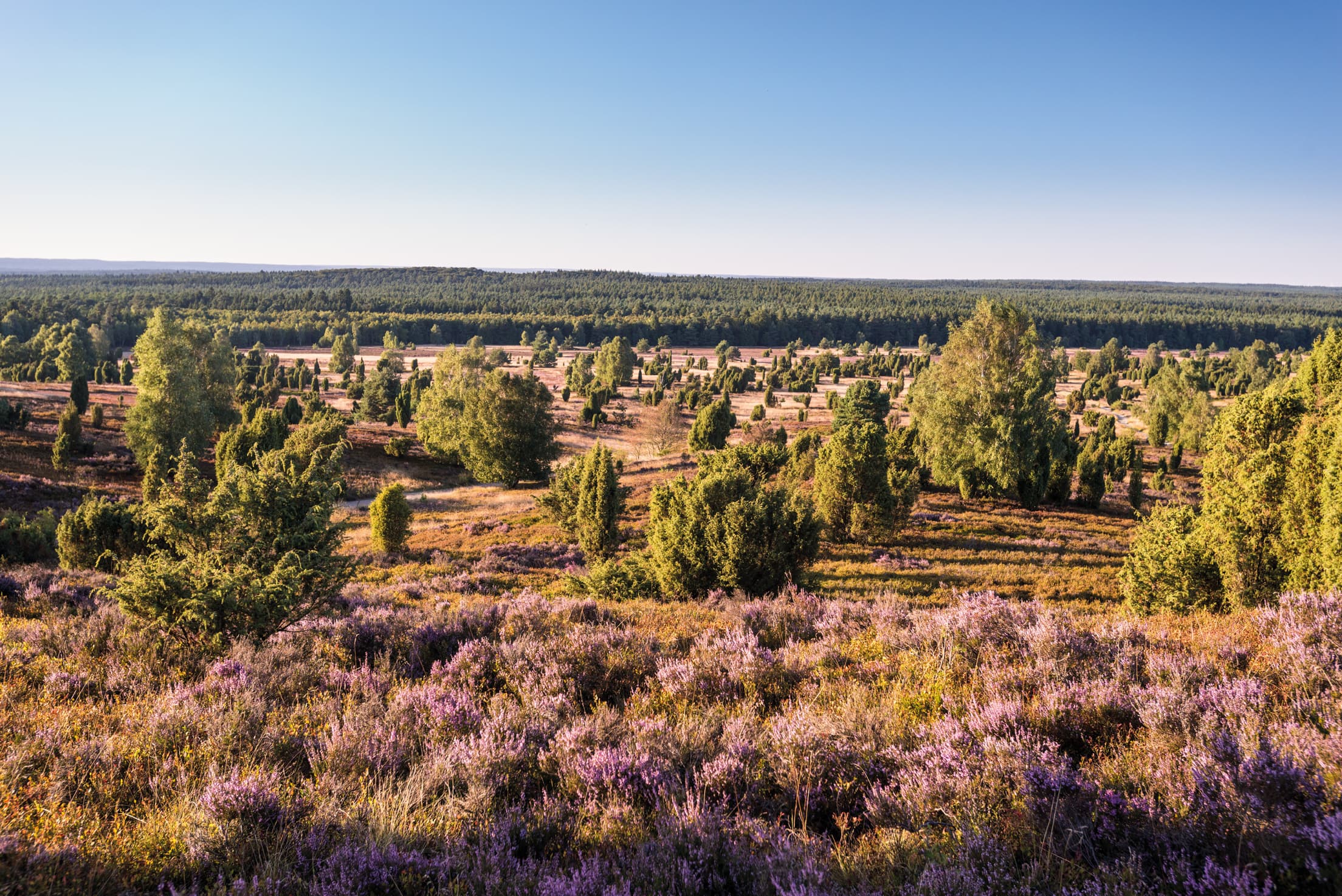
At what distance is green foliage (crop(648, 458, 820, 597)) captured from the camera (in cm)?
1339

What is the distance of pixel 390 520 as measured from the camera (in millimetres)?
23094

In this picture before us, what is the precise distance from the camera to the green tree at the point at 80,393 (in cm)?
4803

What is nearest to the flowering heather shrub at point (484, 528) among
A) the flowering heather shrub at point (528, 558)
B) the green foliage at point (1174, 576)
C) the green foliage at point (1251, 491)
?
the flowering heather shrub at point (528, 558)

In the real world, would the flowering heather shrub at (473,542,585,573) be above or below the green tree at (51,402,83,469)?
below

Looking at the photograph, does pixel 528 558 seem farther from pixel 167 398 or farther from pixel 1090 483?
pixel 167 398

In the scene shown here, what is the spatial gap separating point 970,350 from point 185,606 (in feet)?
113

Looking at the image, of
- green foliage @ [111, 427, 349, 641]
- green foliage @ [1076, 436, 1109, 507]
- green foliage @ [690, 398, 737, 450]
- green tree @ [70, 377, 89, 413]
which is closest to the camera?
green foliage @ [111, 427, 349, 641]

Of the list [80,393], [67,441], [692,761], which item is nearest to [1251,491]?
[692,761]

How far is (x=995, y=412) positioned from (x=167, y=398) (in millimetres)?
47367

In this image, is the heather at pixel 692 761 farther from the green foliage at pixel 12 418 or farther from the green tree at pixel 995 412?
the green foliage at pixel 12 418

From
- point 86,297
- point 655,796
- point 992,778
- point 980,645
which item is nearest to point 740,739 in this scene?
point 655,796

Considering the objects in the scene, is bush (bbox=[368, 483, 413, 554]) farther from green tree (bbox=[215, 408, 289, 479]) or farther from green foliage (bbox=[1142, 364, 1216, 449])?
green foliage (bbox=[1142, 364, 1216, 449])

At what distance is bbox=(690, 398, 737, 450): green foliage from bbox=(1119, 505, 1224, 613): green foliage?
41.7 metres

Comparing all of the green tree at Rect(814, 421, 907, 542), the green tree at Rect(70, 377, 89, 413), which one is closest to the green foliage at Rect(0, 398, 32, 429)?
the green tree at Rect(70, 377, 89, 413)
